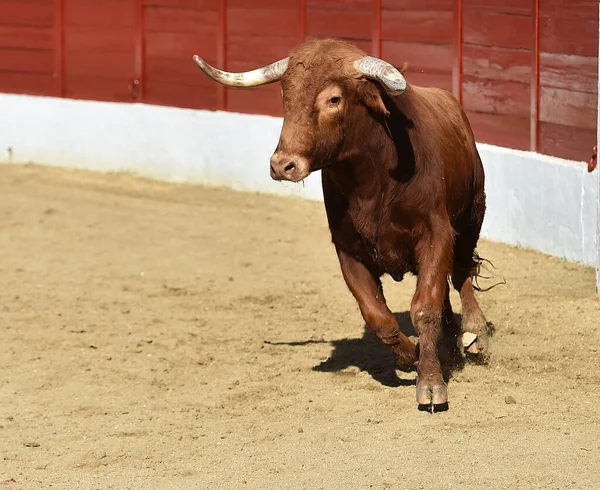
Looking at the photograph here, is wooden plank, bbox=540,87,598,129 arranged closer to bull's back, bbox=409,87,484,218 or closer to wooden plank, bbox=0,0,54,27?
bull's back, bbox=409,87,484,218

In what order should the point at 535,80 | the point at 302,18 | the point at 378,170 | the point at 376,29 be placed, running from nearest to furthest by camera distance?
the point at 378,170, the point at 535,80, the point at 376,29, the point at 302,18

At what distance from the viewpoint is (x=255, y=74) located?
661 cm

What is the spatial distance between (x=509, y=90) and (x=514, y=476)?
5409mm

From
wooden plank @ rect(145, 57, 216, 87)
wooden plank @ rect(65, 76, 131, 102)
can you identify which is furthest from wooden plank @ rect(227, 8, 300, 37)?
wooden plank @ rect(65, 76, 131, 102)

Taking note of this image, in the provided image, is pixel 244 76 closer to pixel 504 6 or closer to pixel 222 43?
pixel 504 6

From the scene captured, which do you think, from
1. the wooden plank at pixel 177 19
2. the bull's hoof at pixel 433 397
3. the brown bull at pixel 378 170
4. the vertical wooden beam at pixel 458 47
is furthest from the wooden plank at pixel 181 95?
the bull's hoof at pixel 433 397

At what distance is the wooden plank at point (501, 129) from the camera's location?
995cm

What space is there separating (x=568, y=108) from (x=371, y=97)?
3.46m

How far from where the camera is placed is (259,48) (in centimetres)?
1251

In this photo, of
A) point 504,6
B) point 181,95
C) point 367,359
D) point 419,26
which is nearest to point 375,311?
point 367,359

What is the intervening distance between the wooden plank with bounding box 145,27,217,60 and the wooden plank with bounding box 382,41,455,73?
84.8 inches

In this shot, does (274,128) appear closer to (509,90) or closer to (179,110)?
(179,110)

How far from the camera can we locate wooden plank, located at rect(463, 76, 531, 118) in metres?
9.97

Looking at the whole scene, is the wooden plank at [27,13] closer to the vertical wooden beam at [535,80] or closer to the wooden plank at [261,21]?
the wooden plank at [261,21]
